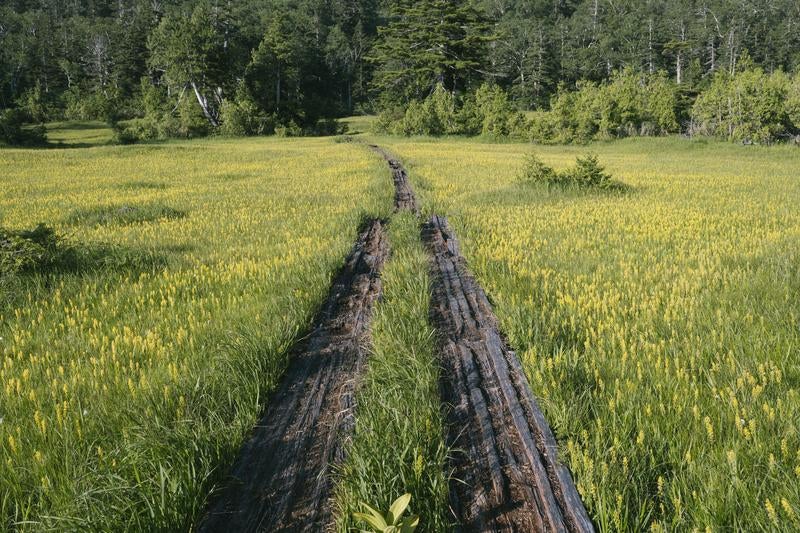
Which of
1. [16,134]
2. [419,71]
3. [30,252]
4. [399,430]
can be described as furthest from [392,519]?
[419,71]

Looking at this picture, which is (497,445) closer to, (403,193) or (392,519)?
(392,519)

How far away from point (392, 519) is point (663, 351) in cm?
286

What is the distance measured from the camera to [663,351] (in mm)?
3996

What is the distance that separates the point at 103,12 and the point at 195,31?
399 feet

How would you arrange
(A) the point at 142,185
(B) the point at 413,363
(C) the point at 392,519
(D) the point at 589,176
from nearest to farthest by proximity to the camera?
(C) the point at 392,519 < (B) the point at 413,363 < (D) the point at 589,176 < (A) the point at 142,185

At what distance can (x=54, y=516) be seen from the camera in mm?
2221

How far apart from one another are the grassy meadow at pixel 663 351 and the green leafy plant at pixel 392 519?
0.91 m

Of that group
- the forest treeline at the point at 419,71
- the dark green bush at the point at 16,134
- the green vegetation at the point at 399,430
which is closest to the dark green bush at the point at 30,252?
the green vegetation at the point at 399,430

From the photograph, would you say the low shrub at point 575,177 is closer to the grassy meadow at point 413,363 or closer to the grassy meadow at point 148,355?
the grassy meadow at point 413,363

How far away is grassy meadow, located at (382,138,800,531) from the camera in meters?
2.41

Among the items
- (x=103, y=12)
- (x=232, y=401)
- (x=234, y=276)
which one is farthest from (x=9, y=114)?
(x=103, y=12)

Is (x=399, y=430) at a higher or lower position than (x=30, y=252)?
lower

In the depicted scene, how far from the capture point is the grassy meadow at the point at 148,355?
2479mm

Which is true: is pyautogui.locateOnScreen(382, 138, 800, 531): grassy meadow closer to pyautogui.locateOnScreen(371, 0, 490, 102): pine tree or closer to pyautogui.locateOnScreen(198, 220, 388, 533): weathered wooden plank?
pyautogui.locateOnScreen(198, 220, 388, 533): weathered wooden plank
